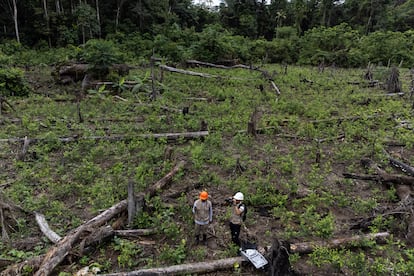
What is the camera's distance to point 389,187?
756 cm

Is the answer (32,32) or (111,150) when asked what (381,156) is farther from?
(32,32)

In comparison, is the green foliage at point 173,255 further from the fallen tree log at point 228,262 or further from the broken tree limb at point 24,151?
the broken tree limb at point 24,151

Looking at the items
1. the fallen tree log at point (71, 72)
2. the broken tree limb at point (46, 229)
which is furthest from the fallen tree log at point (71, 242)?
the fallen tree log at point (71, 72)

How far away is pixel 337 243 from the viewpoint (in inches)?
215

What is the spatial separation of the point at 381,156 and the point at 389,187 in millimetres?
1826

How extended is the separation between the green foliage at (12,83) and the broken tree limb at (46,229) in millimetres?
11476

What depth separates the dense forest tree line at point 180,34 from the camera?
2661 centimetres

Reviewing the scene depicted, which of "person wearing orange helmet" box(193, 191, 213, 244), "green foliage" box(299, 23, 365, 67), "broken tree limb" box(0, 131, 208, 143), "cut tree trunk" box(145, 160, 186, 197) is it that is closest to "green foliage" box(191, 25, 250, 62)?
"green foliage" box(299, 23, 365, 67)

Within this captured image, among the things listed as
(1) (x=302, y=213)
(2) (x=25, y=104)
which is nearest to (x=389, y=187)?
(1) (x=302, y=213)

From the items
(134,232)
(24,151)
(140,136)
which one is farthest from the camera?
(140,136)

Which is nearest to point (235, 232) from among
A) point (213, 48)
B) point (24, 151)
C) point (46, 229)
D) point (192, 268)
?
point (192, 268)

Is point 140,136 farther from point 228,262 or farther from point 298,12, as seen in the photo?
point 298,12

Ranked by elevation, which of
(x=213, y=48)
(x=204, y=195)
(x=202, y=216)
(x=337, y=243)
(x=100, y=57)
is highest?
(x=213, y=48)

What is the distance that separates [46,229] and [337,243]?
5.40 m
